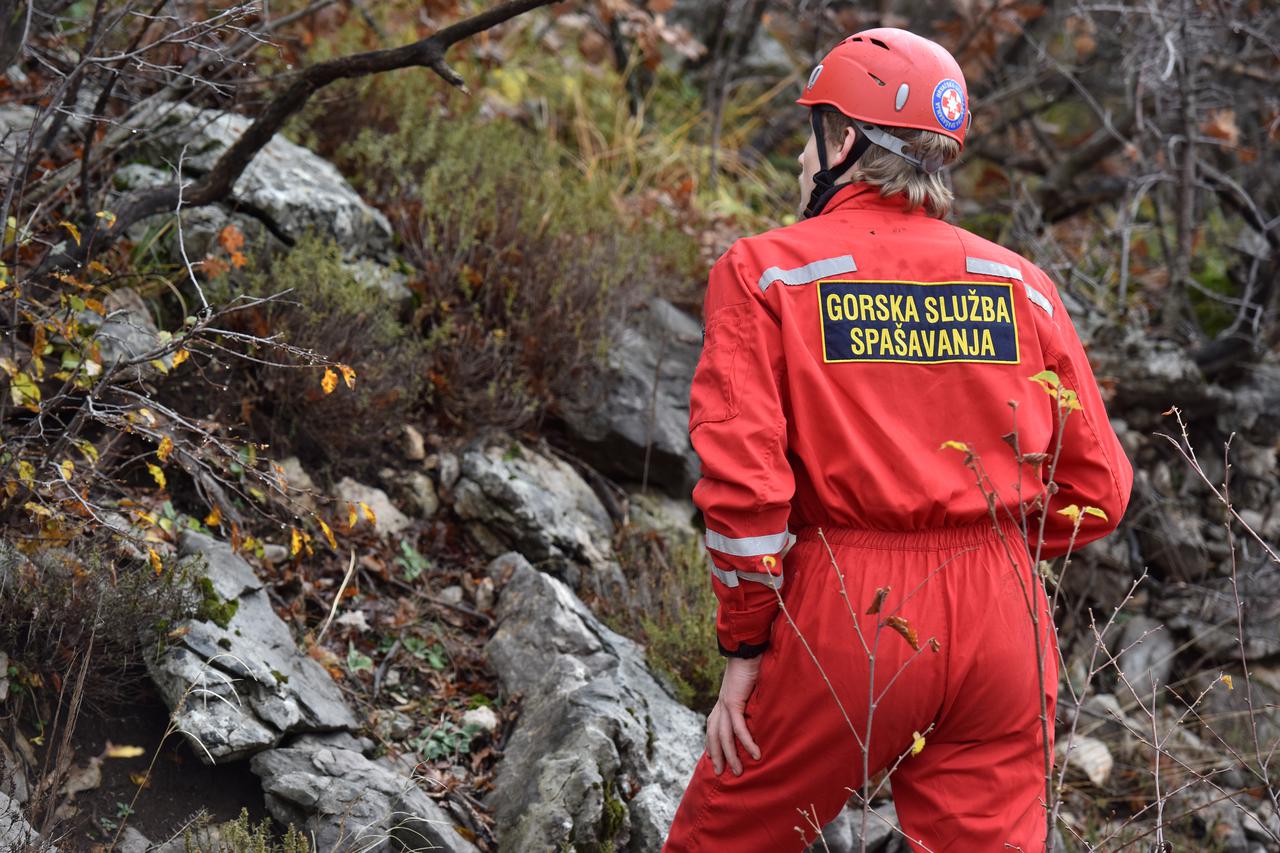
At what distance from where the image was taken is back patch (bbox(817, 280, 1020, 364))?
90.5 inches

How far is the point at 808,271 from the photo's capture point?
2.31 m

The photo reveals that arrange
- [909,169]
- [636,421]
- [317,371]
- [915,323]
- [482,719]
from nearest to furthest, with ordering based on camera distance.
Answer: [915,323] < [909,169] < [482,719] < [317,371] < [636,421]

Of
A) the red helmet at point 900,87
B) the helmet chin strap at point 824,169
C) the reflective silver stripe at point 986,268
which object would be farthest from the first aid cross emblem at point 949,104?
the reflective silver stripe at point 986,268

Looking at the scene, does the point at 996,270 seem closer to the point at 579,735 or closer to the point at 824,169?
the point at 824,169

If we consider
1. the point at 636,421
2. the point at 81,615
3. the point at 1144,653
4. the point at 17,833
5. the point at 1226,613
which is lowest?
the point at 1144,653

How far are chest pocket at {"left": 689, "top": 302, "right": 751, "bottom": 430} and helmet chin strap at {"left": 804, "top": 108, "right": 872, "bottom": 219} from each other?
1.20ft

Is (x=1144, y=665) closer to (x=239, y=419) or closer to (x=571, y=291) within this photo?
(x=571, y=291)

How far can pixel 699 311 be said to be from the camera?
6055 mm

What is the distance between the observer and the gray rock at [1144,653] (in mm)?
5742

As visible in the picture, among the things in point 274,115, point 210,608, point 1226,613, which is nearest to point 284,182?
point 274,115

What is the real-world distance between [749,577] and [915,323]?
2.06 ft

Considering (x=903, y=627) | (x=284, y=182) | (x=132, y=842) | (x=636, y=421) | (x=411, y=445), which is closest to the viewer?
(x=903, y=627)

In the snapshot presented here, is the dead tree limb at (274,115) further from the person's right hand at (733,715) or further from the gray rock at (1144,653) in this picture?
the gray rock at (1144,653)

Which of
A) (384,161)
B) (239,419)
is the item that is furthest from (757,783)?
(384,161)
